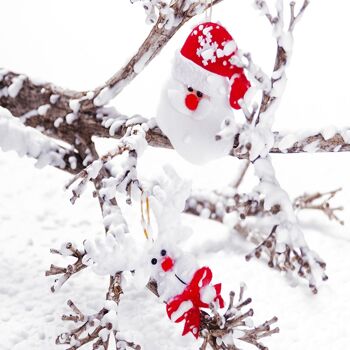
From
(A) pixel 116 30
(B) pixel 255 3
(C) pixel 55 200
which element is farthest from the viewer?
(A) pixel 116 30

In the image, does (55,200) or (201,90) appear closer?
(201,90)

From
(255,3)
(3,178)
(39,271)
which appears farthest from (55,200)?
(255,3)

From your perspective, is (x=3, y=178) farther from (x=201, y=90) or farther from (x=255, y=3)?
(x=255, y=3)

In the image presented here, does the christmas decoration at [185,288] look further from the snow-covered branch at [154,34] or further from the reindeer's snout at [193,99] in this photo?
the snow-covered branch at [154,34]

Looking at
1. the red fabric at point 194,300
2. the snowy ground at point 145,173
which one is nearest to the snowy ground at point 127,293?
the snowy ground at point 145,173

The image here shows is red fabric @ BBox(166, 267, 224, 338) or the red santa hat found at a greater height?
the red santa hat

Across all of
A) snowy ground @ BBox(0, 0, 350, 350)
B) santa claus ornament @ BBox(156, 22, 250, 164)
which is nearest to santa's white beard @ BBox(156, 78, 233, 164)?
santa claus ornament @ BBox(156, 22, 250, 164)

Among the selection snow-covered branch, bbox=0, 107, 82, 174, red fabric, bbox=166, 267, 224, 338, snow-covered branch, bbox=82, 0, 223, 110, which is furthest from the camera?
snow-covered branch, bbox=0, 107, 82, 174

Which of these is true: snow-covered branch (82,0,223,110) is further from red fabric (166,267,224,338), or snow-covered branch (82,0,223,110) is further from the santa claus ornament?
red fabric (166,267,224,338)
